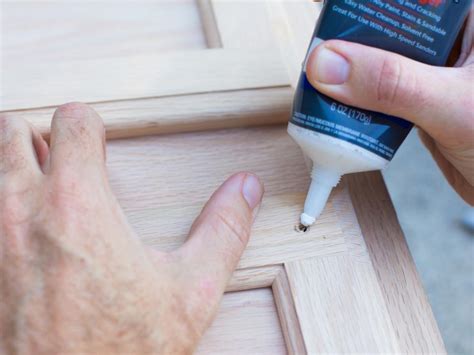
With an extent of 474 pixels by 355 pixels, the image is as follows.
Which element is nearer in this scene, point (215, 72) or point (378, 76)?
point (378, 76)

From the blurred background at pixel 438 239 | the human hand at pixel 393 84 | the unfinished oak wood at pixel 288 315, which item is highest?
the human hand at pixel 393 84

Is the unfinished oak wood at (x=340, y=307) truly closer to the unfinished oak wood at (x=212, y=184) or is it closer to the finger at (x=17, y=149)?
the unfinished oak wood at (x=212, y=184)

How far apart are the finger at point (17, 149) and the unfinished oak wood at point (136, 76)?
0.07 metres

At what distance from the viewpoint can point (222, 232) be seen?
450 millimetres

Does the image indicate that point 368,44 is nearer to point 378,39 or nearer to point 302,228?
point 378,39

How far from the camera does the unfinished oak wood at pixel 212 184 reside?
0.48m

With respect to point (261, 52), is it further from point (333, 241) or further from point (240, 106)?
point (333, 241)

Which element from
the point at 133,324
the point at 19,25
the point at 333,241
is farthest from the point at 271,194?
the point at 19,25

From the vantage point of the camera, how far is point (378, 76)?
1.40 ft

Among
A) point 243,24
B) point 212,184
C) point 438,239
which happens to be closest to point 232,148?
point 212,184

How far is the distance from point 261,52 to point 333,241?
21cm

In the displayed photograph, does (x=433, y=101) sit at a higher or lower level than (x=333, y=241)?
higher

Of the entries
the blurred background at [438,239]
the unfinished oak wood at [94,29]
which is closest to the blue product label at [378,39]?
the unfinished oak wood at [94,29]

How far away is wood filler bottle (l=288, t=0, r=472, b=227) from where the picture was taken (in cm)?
42
